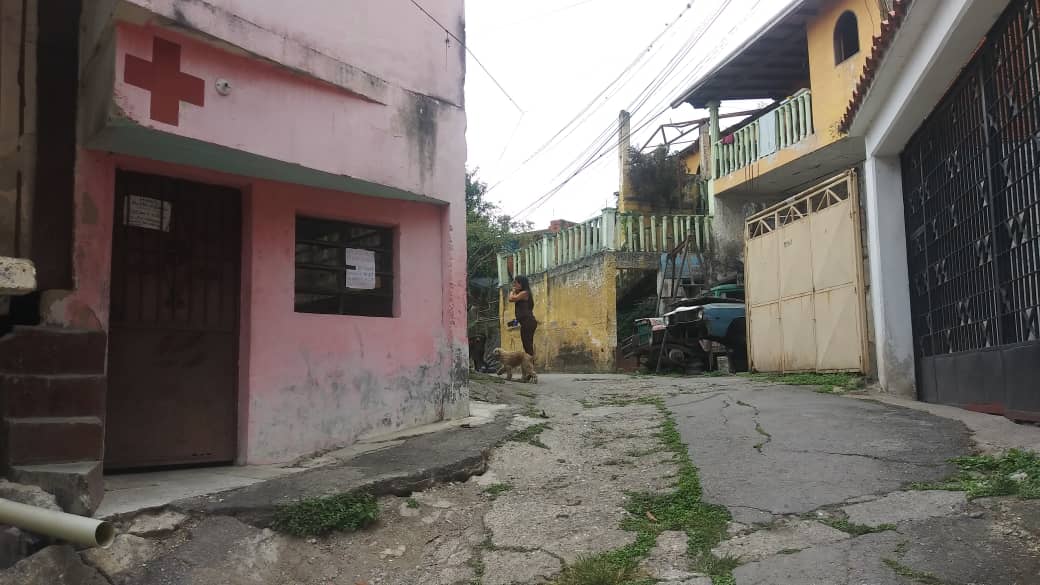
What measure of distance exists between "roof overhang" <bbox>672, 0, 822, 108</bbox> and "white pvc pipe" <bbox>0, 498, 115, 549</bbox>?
1398 cm

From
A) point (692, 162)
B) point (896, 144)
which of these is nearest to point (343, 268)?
point (896, 144)

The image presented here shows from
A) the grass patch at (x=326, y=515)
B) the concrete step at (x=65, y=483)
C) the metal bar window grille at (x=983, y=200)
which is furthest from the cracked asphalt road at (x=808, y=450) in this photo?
the concrete step at (x=65, y=483)

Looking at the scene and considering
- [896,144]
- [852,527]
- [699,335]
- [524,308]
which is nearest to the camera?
[852,527]

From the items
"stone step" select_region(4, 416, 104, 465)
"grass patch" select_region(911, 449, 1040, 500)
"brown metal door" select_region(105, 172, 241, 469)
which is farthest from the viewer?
"brown metal door" select_region(105, 172, 241, 469)

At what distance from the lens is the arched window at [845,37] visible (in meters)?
13.3

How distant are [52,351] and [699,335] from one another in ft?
35.0

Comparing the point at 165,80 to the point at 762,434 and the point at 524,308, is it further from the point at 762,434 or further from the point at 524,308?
the point at 524,308

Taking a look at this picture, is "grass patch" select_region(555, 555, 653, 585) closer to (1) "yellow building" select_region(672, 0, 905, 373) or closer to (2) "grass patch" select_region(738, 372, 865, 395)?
(1) "yellow building" select_region(672, 0, 905, 373)

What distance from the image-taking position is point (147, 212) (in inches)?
215

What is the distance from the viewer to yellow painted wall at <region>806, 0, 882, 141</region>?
12.5 metres

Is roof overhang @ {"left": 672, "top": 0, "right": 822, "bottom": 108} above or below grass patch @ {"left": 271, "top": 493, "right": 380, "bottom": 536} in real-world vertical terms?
above

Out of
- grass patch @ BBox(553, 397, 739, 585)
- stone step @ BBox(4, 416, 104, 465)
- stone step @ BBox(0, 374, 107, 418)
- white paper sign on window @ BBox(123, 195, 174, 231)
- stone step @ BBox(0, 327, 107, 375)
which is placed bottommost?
grass patch @ BBox(553, 397, 739, 585)

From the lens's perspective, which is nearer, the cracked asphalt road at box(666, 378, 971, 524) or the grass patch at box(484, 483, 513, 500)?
the cracked asphalt road at box(666, 378, 971, 524)

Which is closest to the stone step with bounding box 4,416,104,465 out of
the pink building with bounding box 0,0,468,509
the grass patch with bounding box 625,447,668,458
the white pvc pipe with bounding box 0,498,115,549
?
the pink building with bounding box 0,0,468,509
